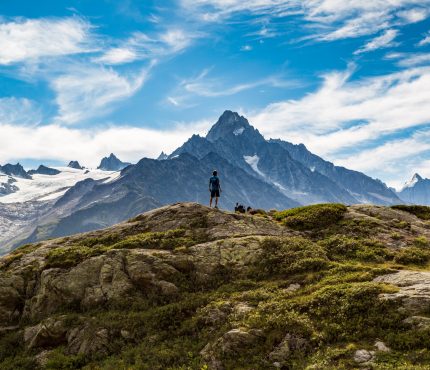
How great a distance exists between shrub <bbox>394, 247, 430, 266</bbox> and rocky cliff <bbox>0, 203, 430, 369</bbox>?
77mm

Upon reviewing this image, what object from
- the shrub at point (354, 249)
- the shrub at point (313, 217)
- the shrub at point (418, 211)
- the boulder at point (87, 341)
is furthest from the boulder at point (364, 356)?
the shrub at point (418, 211)

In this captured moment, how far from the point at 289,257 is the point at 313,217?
353 inches

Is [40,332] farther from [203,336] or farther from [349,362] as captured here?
[349,362]

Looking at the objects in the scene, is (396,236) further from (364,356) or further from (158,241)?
(158,241)

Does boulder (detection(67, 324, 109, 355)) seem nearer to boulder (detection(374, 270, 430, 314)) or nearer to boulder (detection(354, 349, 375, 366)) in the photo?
boulder (detection(354, 349, 375, 366))

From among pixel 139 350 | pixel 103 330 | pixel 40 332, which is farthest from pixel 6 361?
pixel 139 350

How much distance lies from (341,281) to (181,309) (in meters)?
9.32

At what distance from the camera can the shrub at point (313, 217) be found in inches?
1406

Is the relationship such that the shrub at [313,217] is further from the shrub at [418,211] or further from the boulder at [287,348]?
the boulder at [287,348]

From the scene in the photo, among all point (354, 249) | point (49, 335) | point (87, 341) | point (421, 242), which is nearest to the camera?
point (87, 341)

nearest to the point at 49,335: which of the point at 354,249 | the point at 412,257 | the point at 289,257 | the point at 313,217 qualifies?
the point at 289,257

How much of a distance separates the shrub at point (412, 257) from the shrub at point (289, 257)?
4.90 m

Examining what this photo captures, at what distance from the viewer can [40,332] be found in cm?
2497

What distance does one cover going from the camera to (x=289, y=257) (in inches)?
1114
